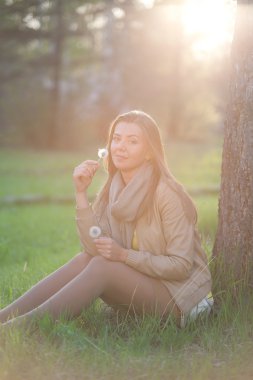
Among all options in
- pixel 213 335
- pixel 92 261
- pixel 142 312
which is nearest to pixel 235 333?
pixel 213 335

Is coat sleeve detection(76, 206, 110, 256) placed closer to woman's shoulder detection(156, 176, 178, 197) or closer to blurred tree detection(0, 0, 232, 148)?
woman's shoulder detection(156, 176, 178, 197)

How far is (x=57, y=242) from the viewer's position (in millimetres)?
8969

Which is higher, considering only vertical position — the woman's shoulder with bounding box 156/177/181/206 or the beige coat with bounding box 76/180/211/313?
the woman's shoulder with bounding box 156/177/181/206

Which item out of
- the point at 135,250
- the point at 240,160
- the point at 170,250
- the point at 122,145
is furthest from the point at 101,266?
the point at 240,160

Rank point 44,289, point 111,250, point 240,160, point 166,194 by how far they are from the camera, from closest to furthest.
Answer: point 111,250 < point 166,194 < point 44,289 < point 240,160

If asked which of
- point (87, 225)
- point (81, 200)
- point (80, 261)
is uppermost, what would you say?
point (81, 200)

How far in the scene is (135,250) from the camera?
14.1ft

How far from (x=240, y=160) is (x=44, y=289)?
154cm

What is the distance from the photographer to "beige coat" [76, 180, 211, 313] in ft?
13.6

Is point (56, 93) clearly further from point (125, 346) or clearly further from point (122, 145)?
point (125, 346)

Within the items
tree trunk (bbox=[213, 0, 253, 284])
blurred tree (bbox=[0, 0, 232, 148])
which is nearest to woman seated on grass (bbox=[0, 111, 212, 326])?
tree trunk (bbox=[213, 0, 253, 284])

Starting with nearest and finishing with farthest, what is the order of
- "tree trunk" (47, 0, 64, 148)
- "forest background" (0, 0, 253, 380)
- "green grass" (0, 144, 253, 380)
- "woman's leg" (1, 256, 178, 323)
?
"green grass" (0, 144, 253, 380) → "forest background" (0, 0, 253, 380) → "woman's leg" (1, 256, 178, 323) → "tree trunk" (47, 0, 64, 148)

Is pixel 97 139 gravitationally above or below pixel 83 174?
below

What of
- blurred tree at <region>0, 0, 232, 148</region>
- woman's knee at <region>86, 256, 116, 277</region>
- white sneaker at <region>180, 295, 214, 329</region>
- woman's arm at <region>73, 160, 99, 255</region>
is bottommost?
white sneaker at <region>180, 295, 214, 329</region>
